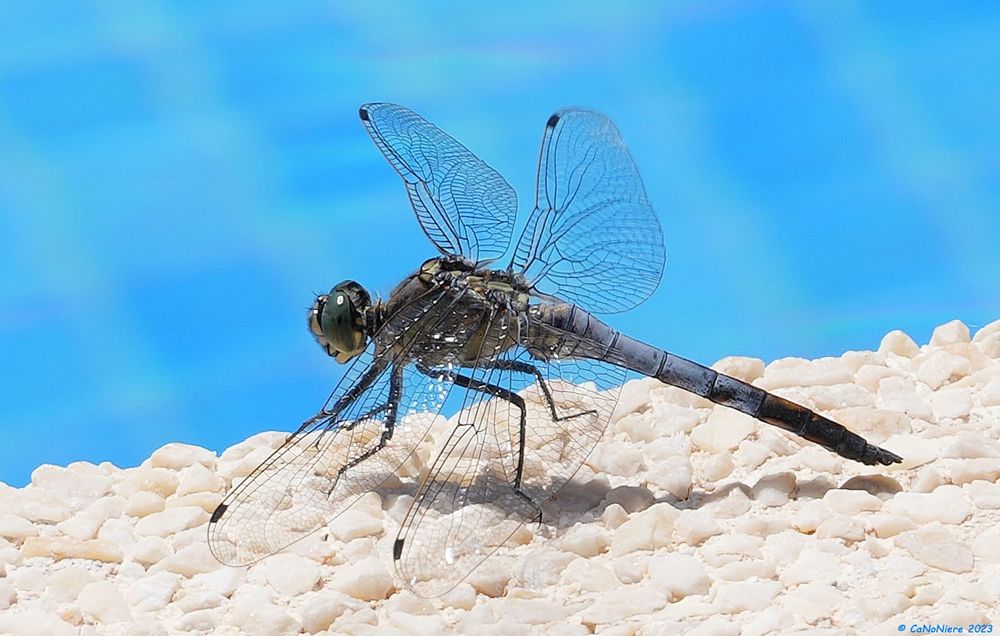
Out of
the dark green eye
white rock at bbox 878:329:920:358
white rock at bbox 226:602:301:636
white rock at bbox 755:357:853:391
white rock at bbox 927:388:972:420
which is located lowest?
white rock at bbox 226:602:301:636

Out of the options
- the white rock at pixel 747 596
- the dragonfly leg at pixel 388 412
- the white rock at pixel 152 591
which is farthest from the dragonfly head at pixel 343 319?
the white rock at pixel 747 596

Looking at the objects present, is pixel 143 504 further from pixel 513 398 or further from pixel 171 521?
pixel 513 398

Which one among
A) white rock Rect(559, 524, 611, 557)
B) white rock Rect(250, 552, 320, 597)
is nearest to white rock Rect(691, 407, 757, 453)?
white rock Rect(559, 524, 611, 557)

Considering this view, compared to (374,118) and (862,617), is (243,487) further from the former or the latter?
(862,617)

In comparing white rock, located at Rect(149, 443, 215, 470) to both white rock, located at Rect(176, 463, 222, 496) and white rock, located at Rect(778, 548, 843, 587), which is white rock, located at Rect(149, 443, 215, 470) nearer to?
white rock, located at Rect(176, 463, 222, 496)

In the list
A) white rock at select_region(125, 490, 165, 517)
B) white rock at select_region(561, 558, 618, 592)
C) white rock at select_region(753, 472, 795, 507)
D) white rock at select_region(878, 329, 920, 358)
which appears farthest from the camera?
white rock at select_region(878, 329, 920, 358)

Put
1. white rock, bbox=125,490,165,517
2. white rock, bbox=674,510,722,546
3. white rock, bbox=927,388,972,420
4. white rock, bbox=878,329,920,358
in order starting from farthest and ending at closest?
white rock, bbox=878,329,920,358 < white rock, bbox=927,388,972,420 < white rock, bbox=125,490,165,517 < white rock, bbox=674,510,722,546

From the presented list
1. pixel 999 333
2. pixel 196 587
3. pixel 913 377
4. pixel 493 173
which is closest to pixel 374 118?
pixel 493 173
